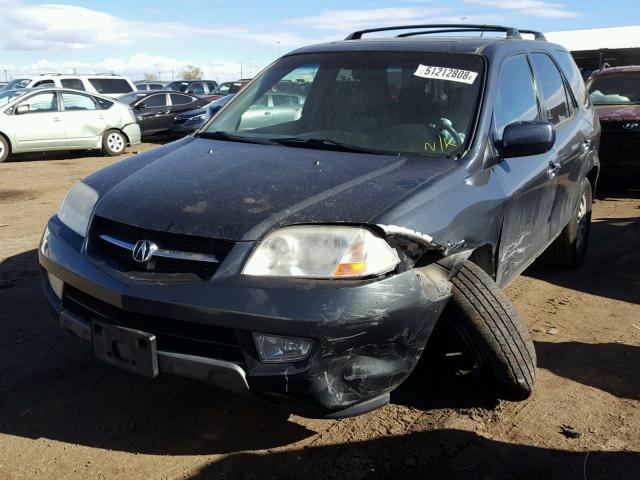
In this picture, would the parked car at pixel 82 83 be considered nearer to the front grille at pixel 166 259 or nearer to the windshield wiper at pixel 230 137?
the windshield wiper at pixel 230 137

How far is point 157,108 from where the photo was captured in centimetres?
1736

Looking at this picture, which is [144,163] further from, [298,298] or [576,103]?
[576,103]

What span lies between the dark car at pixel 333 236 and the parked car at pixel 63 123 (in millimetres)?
10485

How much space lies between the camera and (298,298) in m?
2.41

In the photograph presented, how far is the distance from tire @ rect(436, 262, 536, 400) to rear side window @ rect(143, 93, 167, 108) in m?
15.6

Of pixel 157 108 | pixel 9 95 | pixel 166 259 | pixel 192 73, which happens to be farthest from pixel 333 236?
pixel 192 73

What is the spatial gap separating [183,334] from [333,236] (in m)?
0.68

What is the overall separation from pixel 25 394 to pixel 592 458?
2.67 metres

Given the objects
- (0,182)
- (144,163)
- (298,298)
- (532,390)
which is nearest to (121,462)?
(298,298)

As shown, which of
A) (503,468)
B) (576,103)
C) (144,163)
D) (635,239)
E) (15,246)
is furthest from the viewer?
(635,239)

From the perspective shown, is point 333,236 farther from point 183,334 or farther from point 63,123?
point 63,123

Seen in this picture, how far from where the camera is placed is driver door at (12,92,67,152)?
13.0 m

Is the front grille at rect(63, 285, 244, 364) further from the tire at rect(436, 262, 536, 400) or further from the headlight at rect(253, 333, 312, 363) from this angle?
the tire at rect(436, 262, 536, 400)

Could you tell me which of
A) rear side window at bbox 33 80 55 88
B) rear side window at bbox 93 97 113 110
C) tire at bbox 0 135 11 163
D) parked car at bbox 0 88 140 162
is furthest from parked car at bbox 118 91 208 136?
tire at bbox 0 135 11 163
